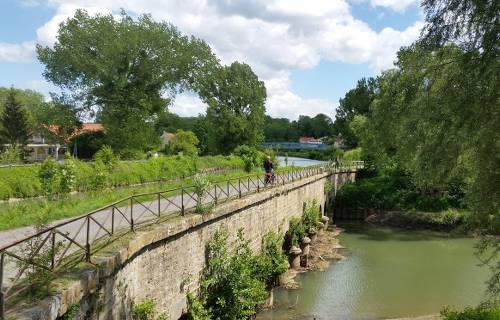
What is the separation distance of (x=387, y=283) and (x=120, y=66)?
72.5ft

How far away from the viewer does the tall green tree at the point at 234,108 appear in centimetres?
5334

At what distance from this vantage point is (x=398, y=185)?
4012cm

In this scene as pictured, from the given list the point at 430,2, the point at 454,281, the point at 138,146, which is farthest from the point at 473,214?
the point at 138,146

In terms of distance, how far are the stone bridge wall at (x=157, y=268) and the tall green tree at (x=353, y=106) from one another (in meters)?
60.7

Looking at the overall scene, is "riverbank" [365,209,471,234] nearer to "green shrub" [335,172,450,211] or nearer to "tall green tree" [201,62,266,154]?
"green shrub" [335,172,450,211]

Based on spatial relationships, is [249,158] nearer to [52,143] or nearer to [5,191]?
[52,143]

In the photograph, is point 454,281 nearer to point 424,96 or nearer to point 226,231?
point 226,231

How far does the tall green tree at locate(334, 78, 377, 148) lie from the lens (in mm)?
75188

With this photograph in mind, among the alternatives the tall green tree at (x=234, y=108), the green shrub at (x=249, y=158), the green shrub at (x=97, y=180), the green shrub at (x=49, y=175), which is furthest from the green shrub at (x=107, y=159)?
the tall green tree at (x=234, y=108)

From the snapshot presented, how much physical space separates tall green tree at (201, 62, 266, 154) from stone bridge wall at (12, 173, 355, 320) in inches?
1442

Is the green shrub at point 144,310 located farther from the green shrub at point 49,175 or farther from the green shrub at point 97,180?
the green shrub at point 97,180

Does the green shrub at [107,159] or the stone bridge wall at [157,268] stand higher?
the green shrub at [107,159]

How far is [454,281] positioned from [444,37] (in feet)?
49.3

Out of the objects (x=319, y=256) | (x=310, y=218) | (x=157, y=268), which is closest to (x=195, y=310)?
(x=157, y=268)
